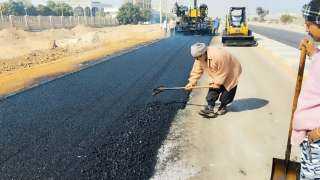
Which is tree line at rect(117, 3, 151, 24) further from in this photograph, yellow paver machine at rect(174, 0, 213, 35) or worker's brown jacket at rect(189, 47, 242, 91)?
worker's brown jacket at rect(189, 47, 242, 91)

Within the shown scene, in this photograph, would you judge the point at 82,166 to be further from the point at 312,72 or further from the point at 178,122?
the point at 312,72

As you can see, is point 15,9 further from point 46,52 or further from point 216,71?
point 216,71

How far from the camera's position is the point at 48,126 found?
6.14 metres

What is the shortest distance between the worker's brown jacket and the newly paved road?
110cm

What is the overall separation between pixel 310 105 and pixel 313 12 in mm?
563

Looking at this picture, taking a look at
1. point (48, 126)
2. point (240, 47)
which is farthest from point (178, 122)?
point (240, 47)

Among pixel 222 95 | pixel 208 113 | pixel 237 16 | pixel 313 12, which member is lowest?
pixel 208 113

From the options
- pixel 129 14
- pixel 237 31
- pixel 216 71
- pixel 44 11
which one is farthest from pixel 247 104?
pixel 44 11

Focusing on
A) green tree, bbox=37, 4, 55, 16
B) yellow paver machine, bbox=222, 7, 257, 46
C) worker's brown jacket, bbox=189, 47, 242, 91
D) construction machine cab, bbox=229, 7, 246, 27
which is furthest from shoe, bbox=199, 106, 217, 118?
green tree, bbox=37, 4, 55, 16

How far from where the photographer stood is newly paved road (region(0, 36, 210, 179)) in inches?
178

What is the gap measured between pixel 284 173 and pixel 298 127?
4.52 feet

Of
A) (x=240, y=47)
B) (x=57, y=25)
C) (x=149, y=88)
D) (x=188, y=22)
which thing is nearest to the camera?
(x=149, y=88)

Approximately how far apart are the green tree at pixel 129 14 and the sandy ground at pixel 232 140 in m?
67.0

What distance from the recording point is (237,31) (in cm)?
2164
